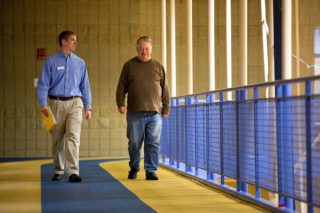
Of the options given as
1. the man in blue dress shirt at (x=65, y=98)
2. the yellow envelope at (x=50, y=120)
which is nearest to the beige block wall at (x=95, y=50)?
the man in blue dress shirt at (x=65, y=98)

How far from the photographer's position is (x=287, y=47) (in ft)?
13.2

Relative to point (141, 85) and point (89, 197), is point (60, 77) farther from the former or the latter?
point (89, 197)

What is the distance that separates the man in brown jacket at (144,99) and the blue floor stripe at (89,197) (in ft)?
1.40

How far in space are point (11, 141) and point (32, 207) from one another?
6637mm

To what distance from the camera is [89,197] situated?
432 cm

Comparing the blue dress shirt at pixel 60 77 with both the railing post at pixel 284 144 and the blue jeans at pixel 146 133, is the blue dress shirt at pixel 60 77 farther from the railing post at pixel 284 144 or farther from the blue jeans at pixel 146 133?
the railing post at pixel 284 144

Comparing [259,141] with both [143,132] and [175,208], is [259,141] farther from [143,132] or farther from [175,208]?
[143,132]

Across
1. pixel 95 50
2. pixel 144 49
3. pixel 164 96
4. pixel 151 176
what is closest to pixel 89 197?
pixel 151 176

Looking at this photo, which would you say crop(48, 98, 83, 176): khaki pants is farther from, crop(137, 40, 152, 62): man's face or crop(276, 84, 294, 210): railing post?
crop(276, 84, 294, 210): railing post

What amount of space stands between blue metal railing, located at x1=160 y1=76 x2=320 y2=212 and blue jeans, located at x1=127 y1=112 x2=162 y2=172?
434 mm

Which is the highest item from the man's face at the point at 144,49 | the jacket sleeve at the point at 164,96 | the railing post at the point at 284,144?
the man's face at the point at 144,49

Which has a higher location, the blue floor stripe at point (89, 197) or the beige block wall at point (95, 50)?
the beige block wall at point (95, 50)

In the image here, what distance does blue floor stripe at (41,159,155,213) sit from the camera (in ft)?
12.3

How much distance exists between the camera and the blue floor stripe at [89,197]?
375cm
